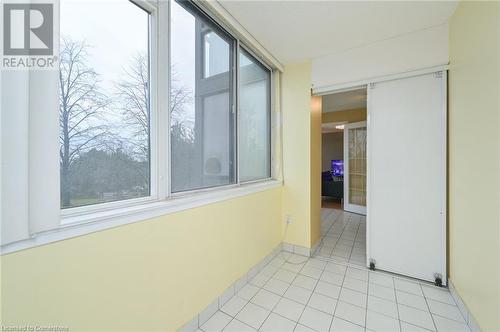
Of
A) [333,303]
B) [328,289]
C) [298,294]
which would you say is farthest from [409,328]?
[298,294]

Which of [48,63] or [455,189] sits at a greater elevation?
[48,63]

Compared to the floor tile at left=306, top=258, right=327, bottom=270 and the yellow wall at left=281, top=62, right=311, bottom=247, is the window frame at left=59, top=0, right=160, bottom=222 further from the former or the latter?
the floor tile at left=306, top=258, right=327, bottom=270

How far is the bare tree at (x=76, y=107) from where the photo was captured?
1.02 m

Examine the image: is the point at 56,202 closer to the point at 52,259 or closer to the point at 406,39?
the point at 52,259

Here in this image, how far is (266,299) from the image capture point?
Result: 1920 millimetres

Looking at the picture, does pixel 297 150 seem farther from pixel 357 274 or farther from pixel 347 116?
pixel 347 116

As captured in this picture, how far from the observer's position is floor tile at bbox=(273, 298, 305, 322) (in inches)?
67.4

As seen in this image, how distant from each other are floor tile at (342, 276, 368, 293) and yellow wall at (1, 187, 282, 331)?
1141 millimetres

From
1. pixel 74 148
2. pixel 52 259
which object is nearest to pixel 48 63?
pixel 74 148

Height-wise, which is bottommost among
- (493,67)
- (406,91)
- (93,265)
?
(93,265)

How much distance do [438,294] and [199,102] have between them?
291 centimetres

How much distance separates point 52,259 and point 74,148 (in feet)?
1.75

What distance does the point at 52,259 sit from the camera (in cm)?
87

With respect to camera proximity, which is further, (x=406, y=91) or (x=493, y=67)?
(x=406, y=91)
